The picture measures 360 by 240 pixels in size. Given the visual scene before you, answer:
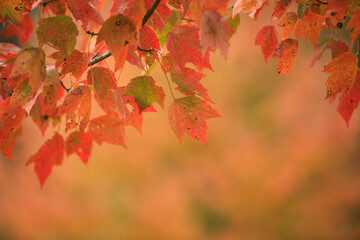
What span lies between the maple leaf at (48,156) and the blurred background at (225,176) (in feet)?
4.89

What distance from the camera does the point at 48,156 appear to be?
0.69m

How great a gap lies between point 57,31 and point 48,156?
390mm

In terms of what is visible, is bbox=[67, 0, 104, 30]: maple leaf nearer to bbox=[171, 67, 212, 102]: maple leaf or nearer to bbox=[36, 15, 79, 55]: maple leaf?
bbox=[36, 15, 79, 55]: maple leaf

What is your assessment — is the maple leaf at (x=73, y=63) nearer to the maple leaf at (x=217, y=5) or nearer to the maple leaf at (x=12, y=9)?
the maple leaf at (x=12, y=9)

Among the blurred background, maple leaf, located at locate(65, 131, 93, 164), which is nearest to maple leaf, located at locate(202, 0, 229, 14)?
maple leaf, located at locate(65, 131, 93, 164)

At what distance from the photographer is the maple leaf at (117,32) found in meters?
0.37

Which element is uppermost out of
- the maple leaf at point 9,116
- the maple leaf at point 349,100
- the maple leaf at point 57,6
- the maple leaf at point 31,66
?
the maple leaf at point 349,100

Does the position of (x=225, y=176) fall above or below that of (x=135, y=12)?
above

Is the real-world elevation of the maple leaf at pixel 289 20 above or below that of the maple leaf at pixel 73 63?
above

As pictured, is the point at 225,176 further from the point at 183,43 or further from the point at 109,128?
the point at 183,43

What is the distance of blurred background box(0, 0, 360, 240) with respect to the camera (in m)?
2.19

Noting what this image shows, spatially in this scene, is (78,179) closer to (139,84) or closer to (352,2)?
(139,84)

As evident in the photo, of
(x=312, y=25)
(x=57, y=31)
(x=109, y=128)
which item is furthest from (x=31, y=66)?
(x=312, y=25)

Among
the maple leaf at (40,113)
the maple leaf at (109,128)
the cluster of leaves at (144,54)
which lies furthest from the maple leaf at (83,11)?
the maple leaf at (40,113)
